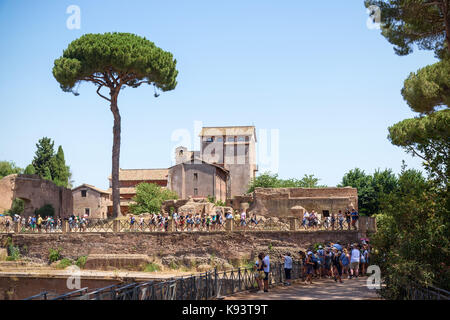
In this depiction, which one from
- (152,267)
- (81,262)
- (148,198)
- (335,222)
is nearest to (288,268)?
(335,222)

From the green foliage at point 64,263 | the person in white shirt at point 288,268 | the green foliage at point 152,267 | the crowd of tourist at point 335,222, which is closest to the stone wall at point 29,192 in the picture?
the green foliage at point 64,263

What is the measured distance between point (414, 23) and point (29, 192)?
28.3 metres

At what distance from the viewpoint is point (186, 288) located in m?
10.8

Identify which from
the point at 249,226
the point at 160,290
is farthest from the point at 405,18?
the point at 249,226

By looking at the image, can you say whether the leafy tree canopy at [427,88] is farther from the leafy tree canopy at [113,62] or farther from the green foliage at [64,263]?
the green foliage at [64,263]

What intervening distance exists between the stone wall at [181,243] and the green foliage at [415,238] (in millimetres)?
11717

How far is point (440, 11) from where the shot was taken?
13859mm

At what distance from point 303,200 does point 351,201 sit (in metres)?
2.90

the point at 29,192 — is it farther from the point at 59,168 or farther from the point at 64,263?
the point at 59,168

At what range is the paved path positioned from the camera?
37.8ft

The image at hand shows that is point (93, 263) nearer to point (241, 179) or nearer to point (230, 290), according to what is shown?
point (230, 290)

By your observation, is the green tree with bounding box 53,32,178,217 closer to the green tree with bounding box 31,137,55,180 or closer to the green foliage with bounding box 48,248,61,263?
the green foliage with bounding box 48,248,61,263

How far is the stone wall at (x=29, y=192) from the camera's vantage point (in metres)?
33.5

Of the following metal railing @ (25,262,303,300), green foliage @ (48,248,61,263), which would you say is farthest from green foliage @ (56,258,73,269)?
metal railing @ (25,262,303,300)
